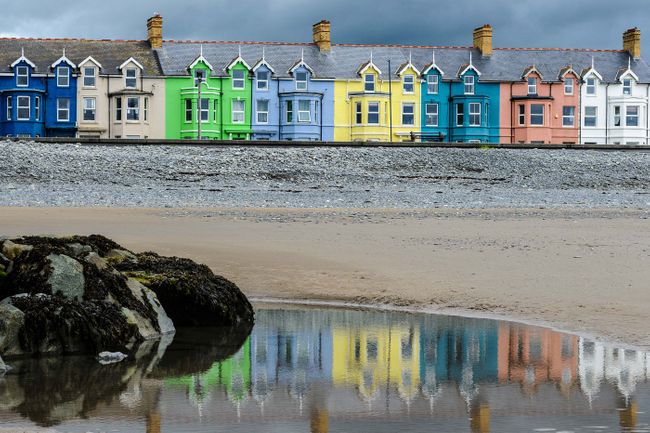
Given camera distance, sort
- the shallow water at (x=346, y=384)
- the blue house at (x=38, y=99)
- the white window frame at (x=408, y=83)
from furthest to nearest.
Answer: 1. the white window frame at (x=408, y=83)
2. the blue house at (x=38, y=99)
3. the shallow water at (x=346, y=384)

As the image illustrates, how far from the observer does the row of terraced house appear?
58875 millimetres

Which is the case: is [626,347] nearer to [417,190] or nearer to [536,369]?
[536,369]

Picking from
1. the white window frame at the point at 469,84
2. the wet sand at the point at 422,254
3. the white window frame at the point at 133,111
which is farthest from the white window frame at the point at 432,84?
the wet sand at the point at 422,254

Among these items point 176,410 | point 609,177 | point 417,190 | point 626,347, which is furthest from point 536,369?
point 609,177

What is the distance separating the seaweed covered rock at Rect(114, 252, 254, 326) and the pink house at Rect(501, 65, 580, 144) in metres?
54.0

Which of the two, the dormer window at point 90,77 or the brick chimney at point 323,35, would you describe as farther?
the brick chimney at point 323,35

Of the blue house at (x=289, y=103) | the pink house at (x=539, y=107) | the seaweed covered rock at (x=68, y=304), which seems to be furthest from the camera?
the pink house at (x=539, y=107)

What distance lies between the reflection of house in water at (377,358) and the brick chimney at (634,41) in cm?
6039

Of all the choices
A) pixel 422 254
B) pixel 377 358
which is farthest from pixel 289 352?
pixel 422 254

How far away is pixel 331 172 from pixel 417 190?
177 inches

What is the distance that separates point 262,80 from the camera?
60906 millimetres

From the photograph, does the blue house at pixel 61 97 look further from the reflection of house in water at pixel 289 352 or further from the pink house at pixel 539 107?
the reflection of house in water at pixel 289 352

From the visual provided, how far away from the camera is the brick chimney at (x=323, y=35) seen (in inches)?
2451

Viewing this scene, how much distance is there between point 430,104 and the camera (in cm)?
6309
